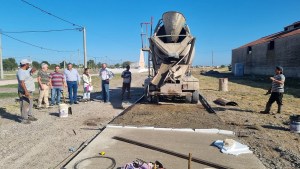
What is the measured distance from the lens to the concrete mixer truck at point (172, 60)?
11.2 meters

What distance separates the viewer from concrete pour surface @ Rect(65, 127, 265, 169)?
15.5 feet

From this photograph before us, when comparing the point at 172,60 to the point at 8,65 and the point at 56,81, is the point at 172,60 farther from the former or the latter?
the point at 8,65

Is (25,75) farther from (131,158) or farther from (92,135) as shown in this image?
(131,158)

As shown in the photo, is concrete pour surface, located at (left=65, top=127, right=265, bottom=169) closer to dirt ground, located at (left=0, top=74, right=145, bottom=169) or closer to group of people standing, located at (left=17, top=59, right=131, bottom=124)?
dirt ground, located at (left=0, top=74, right=145, bottom=169)

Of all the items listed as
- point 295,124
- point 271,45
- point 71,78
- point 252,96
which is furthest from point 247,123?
point 271,45

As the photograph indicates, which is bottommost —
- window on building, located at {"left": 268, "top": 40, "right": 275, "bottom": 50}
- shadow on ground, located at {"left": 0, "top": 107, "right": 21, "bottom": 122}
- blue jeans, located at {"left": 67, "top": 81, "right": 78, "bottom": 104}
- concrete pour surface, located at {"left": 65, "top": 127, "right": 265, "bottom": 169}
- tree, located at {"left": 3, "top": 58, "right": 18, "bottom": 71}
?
concrete pour surface, located at {"left": 65, "top": 127, "right": 265, "bottom": 169}

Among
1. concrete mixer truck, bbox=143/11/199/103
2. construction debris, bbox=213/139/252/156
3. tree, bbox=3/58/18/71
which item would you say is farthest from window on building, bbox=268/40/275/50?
tree, bbox=3/58/18/71

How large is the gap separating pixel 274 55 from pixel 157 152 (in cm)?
3393

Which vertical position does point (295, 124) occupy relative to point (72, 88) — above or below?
below

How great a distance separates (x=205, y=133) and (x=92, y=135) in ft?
9.29

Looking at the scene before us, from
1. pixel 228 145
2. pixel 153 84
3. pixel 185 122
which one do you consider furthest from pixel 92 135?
pixel 153 84

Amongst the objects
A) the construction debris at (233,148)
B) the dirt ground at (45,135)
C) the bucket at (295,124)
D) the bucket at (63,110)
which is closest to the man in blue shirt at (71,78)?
the dirt ground at (45,135)

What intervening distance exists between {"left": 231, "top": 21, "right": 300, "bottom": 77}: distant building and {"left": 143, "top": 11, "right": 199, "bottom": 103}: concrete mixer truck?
840 inches

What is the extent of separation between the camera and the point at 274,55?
1373 inches
